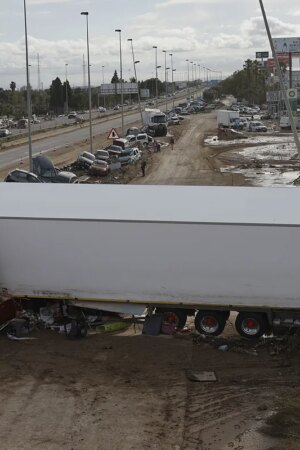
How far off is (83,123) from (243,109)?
3707 cm

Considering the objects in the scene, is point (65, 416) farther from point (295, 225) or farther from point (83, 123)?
point (83, 123)

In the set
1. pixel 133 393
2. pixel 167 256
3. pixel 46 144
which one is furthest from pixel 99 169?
pixel 133 393

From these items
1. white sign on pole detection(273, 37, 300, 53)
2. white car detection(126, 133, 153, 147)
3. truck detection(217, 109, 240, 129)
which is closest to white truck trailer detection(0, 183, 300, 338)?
white car detection(126, 133, 153, 147)

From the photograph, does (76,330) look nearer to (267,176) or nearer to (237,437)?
(237,437)

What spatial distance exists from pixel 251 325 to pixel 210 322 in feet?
2.86

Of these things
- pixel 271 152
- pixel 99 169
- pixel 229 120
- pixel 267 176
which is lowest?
pixel 267 176

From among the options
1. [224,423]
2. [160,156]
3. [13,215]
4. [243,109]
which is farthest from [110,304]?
[243,109]

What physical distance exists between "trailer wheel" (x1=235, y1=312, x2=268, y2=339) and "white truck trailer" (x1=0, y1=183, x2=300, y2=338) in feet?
0.07

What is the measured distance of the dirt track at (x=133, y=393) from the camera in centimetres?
935

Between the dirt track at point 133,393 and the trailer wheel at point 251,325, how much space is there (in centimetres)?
47

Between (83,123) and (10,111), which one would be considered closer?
(83,123)

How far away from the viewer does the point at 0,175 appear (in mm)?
44469

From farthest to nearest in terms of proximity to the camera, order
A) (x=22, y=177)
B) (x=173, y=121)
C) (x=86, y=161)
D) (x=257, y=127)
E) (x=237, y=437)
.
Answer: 1. (x=173, y=121)
2. (x=257, y=127)
3. (x=86, y=161)
4. (x=22, y=177)
5. (x=237, y=437)

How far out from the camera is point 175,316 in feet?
42.9
